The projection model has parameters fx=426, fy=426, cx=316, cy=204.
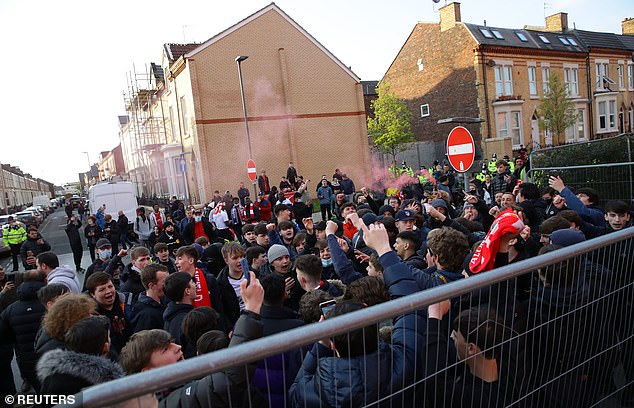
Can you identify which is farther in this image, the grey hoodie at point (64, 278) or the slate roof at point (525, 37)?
the slate roof at point (525, 37)

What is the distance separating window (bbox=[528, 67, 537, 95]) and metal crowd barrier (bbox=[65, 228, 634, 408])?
104 feet

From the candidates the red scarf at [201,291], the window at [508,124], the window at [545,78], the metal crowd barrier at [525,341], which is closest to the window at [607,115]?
the window at [545,78]

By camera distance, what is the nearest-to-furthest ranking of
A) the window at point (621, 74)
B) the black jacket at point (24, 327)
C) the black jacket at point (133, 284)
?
the black jacket at point (24, 327) → the black jacket at point (133, 284) → the window at point (621, 74)

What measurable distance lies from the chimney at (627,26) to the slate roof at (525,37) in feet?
42.3

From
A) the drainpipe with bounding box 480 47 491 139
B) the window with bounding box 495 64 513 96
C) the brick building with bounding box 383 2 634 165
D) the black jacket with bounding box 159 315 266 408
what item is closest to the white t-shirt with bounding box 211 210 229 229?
the black jacket with bounding box 159 315 266 408

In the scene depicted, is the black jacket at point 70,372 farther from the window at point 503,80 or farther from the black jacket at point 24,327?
the window at point 503,80

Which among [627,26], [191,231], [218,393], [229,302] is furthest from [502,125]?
[218,393]

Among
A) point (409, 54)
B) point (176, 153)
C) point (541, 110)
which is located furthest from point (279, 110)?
point (541, 110)

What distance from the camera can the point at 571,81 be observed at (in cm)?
3284

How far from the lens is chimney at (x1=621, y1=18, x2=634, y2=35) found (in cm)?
4147

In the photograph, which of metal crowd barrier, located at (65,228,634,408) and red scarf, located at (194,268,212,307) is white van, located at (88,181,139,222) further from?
metal crowd barrier, located at (65,228,634,408)

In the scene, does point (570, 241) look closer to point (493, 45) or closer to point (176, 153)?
point (176, 153)

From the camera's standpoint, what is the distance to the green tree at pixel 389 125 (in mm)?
30203

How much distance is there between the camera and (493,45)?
28062 mm
